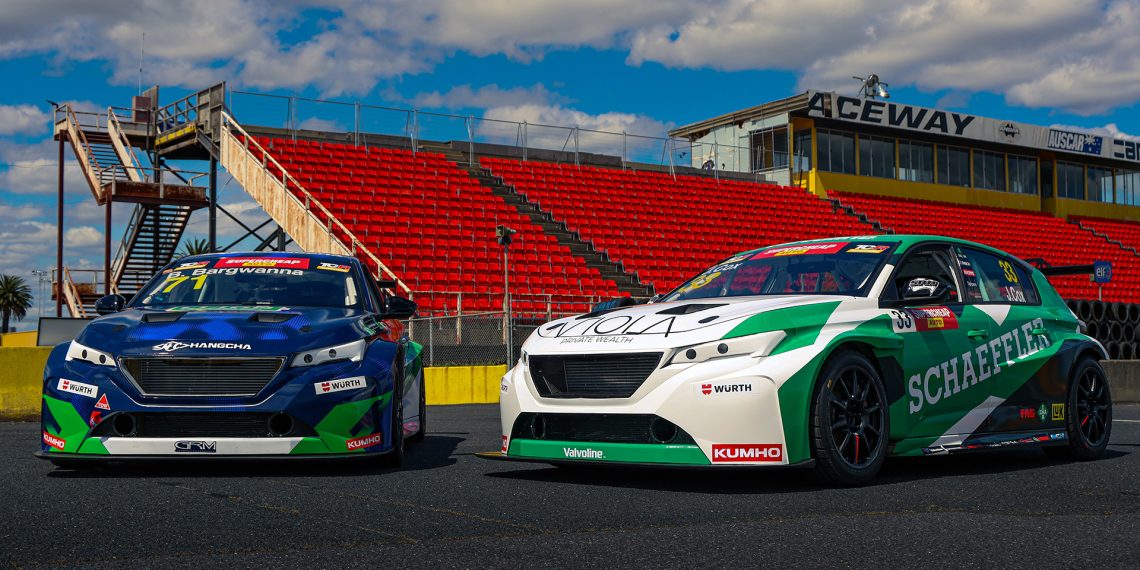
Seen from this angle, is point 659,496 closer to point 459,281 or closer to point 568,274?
point 459,281

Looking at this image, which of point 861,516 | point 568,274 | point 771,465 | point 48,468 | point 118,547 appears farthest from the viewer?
point 568,274

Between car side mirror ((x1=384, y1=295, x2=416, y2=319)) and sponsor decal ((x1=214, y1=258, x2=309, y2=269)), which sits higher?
sponsor decal ((x1=214, y1=258, x2=309, y2=269))

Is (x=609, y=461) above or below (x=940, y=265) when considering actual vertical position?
below

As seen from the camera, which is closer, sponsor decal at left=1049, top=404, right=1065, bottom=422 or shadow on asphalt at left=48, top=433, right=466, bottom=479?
shadow on asphalt at left=48, top=433, right=466, bottom=479

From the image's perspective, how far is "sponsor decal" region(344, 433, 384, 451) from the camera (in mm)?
7016

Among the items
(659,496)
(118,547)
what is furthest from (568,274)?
(118,547)

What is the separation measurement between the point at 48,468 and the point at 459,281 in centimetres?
1542

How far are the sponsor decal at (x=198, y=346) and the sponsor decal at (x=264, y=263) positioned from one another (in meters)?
1.82

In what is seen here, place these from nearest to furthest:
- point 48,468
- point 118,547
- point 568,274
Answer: point 118,547, point 48,468, point 568,274

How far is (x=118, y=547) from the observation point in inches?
180

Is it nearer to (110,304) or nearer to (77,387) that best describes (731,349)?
(77,387)

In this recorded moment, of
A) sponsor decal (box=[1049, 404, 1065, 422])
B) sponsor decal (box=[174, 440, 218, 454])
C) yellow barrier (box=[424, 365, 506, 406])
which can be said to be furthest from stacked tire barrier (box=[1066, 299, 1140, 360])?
sponsor decal (box=[174, 440, 218, 454])

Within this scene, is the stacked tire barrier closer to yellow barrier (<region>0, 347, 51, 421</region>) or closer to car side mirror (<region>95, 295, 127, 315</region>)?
yellow barrier (<region>0, 347, 51, 421</region>)

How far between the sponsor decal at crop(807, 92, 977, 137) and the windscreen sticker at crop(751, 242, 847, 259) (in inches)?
1278
